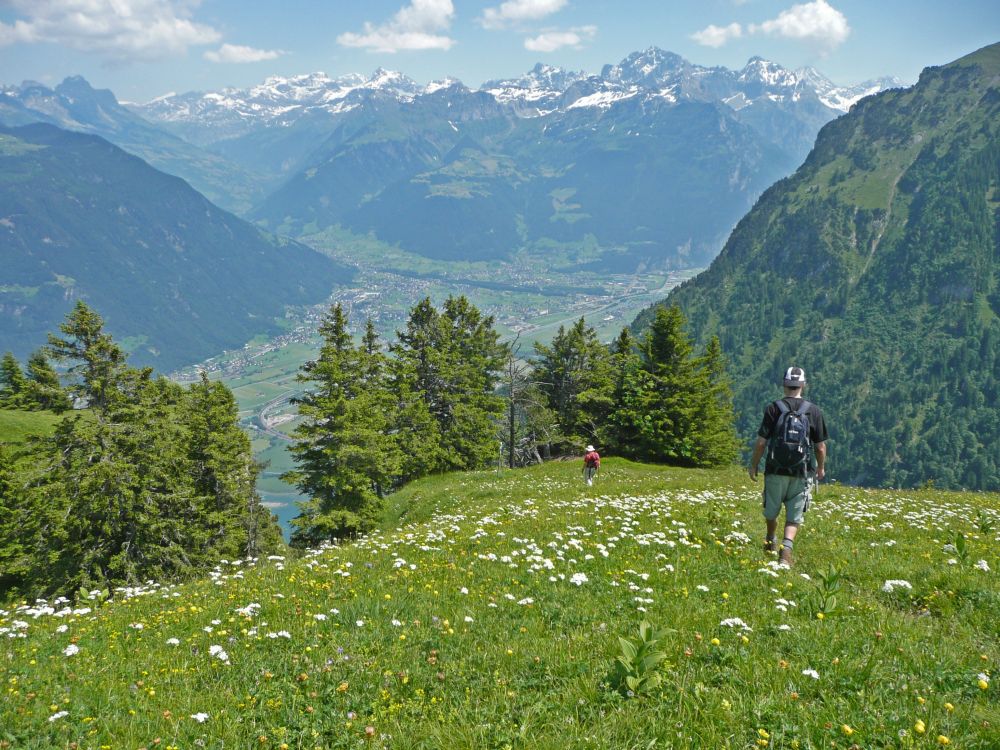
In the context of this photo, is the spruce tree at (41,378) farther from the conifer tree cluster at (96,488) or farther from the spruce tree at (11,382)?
the conifer tree cluster at (96,488)

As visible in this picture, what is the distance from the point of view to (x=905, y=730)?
4.50 m

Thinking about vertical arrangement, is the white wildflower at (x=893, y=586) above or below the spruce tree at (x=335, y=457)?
above

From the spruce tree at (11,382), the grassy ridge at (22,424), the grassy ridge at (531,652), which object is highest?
the grassy ridge at (531,652)

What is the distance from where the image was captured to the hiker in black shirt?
10.1 metres

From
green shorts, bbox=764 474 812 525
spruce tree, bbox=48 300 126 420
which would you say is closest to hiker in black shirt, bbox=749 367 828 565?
green shorts, bbox=764 474 812 525

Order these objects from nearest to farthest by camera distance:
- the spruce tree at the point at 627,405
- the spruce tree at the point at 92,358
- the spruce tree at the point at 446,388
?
1. the spruce tree at the point at 92,358
2. the spruce tree at the point at 446,388
3. the spruce tree at the point at 627,405

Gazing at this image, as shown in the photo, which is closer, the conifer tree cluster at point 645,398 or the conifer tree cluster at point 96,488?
the conifer tree cluster at point 96,488

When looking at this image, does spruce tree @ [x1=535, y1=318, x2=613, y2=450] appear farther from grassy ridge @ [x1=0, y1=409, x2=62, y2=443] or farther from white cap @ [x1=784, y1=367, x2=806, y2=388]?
grassy ridge @ [x1=0, y1=409, x2=62, y2=443]

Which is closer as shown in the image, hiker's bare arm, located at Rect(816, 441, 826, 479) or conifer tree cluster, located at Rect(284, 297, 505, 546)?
hiker's bare arm, located at Rect(816, 441, 826, 479)

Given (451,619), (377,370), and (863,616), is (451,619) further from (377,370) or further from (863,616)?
(377,370)

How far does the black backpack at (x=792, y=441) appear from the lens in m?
10.1

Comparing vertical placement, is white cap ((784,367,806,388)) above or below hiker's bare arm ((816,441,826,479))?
above

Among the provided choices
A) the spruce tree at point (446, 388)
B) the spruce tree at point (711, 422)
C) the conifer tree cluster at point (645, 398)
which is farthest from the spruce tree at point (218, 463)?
the spruce tree at point (711, 422)

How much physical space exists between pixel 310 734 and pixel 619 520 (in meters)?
10.6
